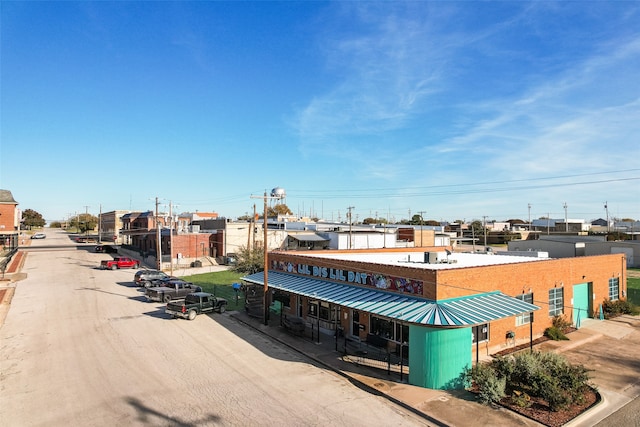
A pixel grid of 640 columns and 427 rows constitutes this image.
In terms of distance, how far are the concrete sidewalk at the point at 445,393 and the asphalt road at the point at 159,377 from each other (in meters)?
0.66

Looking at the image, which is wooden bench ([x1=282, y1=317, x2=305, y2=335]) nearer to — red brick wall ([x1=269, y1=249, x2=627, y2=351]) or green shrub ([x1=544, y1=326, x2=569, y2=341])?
red brick wall ([x1=269, y1=249, x2=627, y2=351])

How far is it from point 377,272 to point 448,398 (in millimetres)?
7380

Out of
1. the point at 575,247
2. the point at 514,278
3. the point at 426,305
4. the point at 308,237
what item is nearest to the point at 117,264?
the point at 308,237

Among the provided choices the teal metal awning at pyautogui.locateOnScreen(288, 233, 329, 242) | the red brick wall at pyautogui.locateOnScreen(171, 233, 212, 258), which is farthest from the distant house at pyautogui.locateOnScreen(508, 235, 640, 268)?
the red brick wall at pyautogui.locateOnScreen(171, 233, 212, 258)

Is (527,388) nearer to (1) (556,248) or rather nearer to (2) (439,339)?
(2) (439,339)

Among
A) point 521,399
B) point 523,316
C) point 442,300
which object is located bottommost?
point 521,399

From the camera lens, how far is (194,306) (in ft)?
91.8

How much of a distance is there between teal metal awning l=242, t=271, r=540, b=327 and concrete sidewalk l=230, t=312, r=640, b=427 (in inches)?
110

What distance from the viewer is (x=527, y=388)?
51.4ft

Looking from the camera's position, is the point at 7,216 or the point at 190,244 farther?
the point at 7,216

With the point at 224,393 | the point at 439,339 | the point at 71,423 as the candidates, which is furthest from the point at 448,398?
the point at 71,423

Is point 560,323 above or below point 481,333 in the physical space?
below

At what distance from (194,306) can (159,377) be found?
36.4 ft

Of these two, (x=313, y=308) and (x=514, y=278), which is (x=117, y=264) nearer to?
(x=313, y=308)
